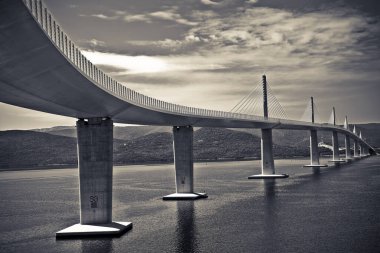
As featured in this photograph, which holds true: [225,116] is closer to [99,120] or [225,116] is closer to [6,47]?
[99,120]

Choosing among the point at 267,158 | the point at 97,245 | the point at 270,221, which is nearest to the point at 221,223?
the point at 270,221

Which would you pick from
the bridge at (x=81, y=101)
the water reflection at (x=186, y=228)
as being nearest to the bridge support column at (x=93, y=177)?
the bridge at (x=81, y=101)

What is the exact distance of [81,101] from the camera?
107 feet

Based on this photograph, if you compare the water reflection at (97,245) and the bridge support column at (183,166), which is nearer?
the water reflection at (97,245)

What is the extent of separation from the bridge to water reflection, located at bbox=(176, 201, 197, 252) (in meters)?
5.15

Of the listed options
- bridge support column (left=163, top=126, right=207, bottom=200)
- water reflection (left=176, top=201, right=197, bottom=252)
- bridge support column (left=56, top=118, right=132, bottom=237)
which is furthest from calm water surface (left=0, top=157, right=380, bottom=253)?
bridge support column (left=163, top=126, right=207, bottom=200)

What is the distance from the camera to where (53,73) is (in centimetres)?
2427

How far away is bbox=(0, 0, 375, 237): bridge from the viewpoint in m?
18.0

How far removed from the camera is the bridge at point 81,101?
1800 centimetres

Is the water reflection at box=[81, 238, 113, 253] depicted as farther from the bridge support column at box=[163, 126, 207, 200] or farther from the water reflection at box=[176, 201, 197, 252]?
the bridge support column at box=[163, 126, 207, 200]

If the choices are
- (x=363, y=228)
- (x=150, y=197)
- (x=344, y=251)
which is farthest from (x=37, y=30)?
(x=150, y=197)

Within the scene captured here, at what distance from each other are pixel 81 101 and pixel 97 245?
1083 cm

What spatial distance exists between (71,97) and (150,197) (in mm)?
40539

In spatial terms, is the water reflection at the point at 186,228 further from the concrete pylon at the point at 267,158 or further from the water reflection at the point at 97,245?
the concrete pylon at the point at 267,158
